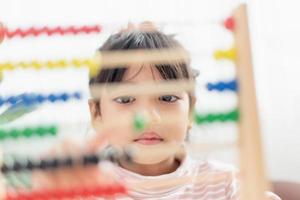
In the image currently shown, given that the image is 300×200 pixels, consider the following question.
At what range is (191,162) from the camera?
3.64ft

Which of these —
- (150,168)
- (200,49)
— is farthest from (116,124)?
(200,49)

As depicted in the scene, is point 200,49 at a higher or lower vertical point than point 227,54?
higher

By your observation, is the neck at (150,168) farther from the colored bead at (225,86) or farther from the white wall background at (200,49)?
the colored bead at (225,86)

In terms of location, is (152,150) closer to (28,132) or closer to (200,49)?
(28,132)

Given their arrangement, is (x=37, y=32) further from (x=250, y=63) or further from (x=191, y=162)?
(x=191, y=162)

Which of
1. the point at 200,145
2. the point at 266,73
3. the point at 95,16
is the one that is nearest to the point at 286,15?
the point at 266,73

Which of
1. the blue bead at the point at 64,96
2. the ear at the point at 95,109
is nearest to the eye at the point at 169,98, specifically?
the ear at the point at 95,109

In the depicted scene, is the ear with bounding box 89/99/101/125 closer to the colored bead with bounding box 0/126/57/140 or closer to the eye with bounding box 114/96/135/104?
the eye with bounding box 114/96/135/104

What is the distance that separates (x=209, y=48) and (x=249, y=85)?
601 millimetres

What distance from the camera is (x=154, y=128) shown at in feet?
3.09

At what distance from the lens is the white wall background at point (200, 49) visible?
4.00ft

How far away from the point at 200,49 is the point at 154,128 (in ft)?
1.22

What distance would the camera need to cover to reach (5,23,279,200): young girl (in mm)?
912

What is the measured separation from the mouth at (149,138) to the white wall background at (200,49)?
0.77 feet
